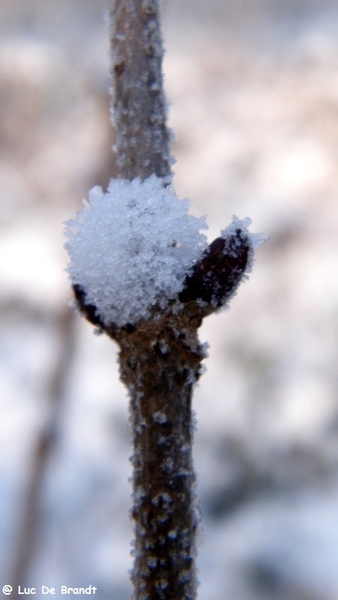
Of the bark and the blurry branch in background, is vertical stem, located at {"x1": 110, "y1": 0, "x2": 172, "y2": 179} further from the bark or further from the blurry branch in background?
the blurry branch in background

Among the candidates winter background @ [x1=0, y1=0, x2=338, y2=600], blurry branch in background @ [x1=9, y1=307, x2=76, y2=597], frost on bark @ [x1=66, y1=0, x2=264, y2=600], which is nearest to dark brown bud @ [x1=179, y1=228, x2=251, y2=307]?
frost on bark @ [x1=66, y1=0, x2=264, y2=600]

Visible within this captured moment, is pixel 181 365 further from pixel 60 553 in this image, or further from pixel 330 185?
pixel 330 185

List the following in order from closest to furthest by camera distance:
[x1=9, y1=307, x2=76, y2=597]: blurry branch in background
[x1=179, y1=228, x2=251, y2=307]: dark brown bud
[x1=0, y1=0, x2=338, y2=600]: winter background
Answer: [x1=179, y1=228, x2=251, y2=307]: dark brown bud
[x1=9, y1=307, x2=76, y2=597]: blurry branch in background
[x1=0, y1=0, x2=338, y2=600]: winter background

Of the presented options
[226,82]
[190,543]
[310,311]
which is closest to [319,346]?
[310,311]

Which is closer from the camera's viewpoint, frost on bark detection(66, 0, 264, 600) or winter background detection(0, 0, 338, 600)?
frost on bark detection(66, 0, 264, 600)

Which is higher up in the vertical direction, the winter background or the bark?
the winter background

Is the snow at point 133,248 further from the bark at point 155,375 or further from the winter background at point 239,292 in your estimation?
the winter background at point 239,292

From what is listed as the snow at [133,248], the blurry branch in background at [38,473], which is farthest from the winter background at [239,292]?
the snow at [133,248]
